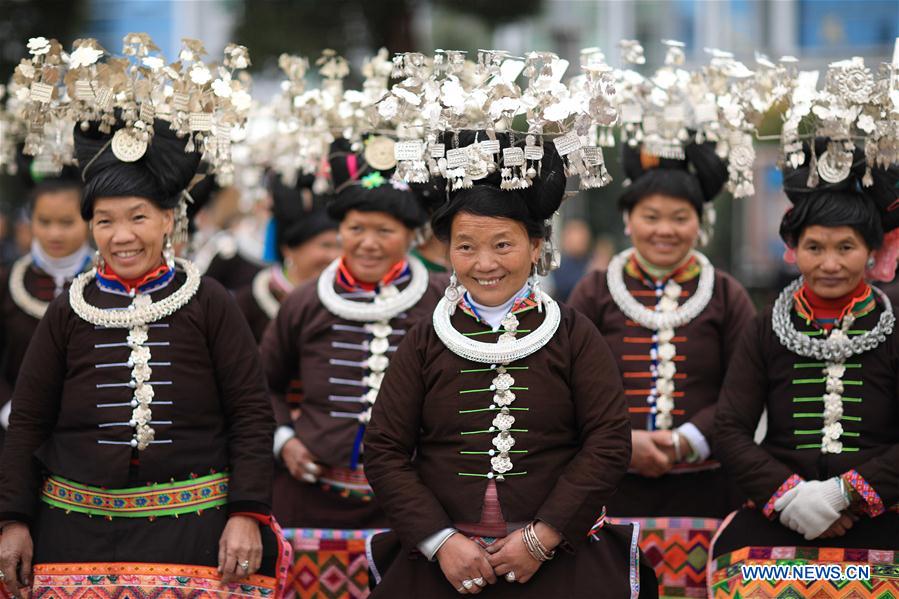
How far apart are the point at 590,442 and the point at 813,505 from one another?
855 millimetres

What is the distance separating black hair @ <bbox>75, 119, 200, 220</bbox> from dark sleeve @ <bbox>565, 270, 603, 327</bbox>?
1748mm

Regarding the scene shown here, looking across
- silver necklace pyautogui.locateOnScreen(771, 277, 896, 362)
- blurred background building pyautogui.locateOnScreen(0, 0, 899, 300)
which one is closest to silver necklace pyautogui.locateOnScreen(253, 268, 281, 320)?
silver necklace pyautogui.locateOnScreen(771, 277, 896, 362)

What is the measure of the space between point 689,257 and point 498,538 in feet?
6.27

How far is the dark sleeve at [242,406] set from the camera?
3.96 meters

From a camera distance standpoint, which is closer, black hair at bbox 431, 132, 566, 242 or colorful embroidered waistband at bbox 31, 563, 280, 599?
black hair at bbox 431, 132, 566, 242

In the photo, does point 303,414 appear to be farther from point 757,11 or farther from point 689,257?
point 757,11

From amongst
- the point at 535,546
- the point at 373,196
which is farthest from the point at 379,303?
the point at 535,546

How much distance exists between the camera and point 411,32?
16.3m

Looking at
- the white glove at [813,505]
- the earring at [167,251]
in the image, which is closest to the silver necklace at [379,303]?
the earring at [167,251]

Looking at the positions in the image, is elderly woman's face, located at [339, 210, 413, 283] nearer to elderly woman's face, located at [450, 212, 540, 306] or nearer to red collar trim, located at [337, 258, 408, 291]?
red collar trim, located at [337, 258, 408, 291]

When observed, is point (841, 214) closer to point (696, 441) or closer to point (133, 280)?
point (696, 441)

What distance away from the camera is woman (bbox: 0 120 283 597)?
12.8 ft

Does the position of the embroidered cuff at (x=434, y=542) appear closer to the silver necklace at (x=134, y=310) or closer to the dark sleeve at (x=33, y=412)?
the silver necklace at (x=134, y=310)

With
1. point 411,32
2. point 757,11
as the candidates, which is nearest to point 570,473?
point 411,32
